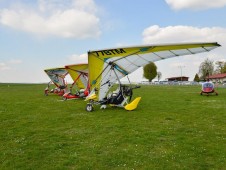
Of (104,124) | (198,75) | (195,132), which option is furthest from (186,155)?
(198,75)

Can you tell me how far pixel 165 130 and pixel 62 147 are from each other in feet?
12.7

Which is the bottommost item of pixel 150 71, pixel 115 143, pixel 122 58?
pixel 115 143

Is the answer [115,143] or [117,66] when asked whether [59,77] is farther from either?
[115,143]

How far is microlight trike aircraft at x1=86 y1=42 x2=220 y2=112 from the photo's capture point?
1399cm

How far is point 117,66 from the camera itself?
616 inches

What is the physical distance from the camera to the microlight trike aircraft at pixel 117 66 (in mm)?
13994

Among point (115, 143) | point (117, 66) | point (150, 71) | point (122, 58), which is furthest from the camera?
point (150, 71)

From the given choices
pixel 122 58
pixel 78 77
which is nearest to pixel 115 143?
pixel 122 58

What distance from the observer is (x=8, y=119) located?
1267 centimetres

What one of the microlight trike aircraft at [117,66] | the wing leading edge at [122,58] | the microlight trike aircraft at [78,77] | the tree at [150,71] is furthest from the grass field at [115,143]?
the tree at [150,71]

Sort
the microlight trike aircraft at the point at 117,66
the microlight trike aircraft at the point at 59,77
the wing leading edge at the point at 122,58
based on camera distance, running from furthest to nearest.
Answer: the microlight trike aircraft at the point at 59,77, the microlight trike aircraft at the point at 117,66, the wing leading edge at the point at 122,58

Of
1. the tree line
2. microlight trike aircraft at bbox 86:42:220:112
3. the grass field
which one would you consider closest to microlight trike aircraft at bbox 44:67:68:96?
microlight trike aircraft at bbox 86:42:220:112

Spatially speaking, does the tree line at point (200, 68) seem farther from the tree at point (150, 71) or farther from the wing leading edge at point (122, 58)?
the wing leading edge at point (122, 58)

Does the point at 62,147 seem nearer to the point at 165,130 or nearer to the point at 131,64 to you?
the point at 165,130
